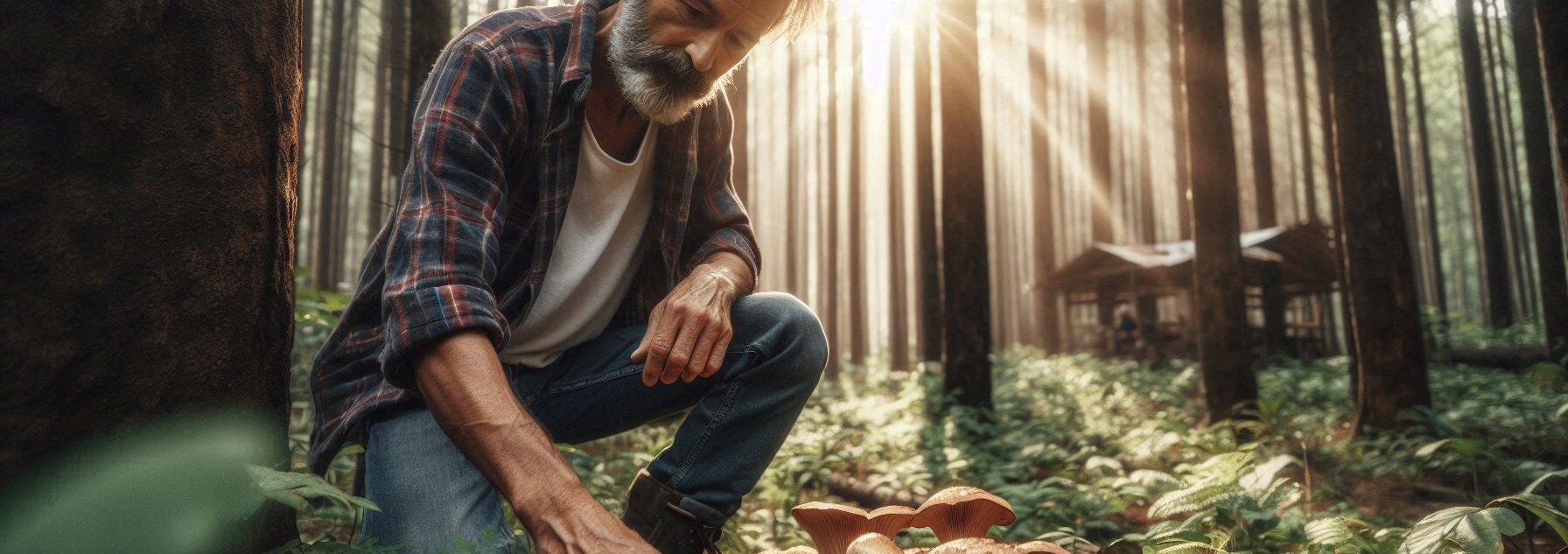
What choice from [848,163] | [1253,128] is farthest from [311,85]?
[1253,128]

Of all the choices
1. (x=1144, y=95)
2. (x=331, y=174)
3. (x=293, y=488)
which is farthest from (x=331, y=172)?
(x=1144, y=95)

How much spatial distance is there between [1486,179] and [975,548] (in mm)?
20032

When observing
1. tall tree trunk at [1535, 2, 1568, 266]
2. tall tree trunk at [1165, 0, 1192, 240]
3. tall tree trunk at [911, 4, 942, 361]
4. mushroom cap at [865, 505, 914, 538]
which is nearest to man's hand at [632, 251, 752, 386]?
mushroom cap at [865, 505, 914, 538]

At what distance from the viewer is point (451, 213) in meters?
1.49

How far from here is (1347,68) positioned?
6.02 m

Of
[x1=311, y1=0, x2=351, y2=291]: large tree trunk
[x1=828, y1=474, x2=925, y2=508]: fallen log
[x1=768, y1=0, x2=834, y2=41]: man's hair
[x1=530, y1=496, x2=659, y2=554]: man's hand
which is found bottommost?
[x1=828, y1=474, x2=925, y2=508]: fallen log

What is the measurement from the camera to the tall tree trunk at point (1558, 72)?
375cm

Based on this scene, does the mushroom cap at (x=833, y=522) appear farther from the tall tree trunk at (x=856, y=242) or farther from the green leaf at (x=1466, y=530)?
the tall tree trunk at (x=856, y=242)

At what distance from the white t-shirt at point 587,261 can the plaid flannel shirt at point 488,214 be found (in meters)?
0.08

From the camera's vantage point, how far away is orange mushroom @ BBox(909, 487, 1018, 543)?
1.73 metres

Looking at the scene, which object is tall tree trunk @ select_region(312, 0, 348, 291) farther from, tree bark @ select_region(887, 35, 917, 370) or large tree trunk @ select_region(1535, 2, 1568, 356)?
large tree trunk @ select_region(1535, 2, 1568, 356)

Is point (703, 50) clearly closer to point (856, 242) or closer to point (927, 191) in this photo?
point (927, 191)

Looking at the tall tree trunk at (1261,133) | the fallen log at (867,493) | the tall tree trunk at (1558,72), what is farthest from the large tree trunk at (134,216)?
the tall tree trunk at (1261,133)

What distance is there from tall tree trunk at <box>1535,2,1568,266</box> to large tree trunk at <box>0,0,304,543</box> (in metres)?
5.23
